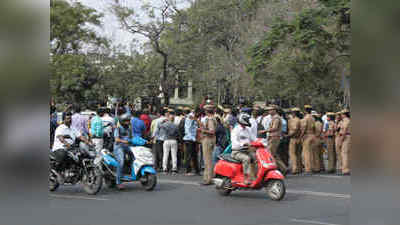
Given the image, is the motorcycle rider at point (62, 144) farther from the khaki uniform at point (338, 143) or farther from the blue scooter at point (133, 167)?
the khaki uniform at point (338, 143)

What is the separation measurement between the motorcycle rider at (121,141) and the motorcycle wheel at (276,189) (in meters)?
2.95

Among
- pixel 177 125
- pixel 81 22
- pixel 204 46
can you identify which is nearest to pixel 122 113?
pixel 177 125

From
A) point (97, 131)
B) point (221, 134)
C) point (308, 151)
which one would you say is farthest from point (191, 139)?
point (308, 151)

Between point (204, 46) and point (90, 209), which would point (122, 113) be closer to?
point (90, 209)

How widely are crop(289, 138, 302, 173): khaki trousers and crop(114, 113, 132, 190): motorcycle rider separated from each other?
510 cm

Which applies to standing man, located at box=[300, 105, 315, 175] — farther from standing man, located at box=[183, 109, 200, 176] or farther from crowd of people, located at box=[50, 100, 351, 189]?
standing man, located at box=[183, 109, 200, 176]

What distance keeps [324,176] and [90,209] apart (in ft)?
23.6

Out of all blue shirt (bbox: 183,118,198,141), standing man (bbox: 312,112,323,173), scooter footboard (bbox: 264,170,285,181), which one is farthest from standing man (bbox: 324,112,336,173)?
scooter footboard (bbox: 264,170,285,181)

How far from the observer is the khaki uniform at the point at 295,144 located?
14.8 metres

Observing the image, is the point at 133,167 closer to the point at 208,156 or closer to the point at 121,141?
the point at 121,141

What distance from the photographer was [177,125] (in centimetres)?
1502

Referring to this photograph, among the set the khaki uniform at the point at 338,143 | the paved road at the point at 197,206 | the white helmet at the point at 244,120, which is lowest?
the paved road at the point at 197,206

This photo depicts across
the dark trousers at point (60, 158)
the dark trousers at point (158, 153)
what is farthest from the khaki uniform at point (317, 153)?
the dark trousers at point (60, 158)

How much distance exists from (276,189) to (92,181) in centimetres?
339
